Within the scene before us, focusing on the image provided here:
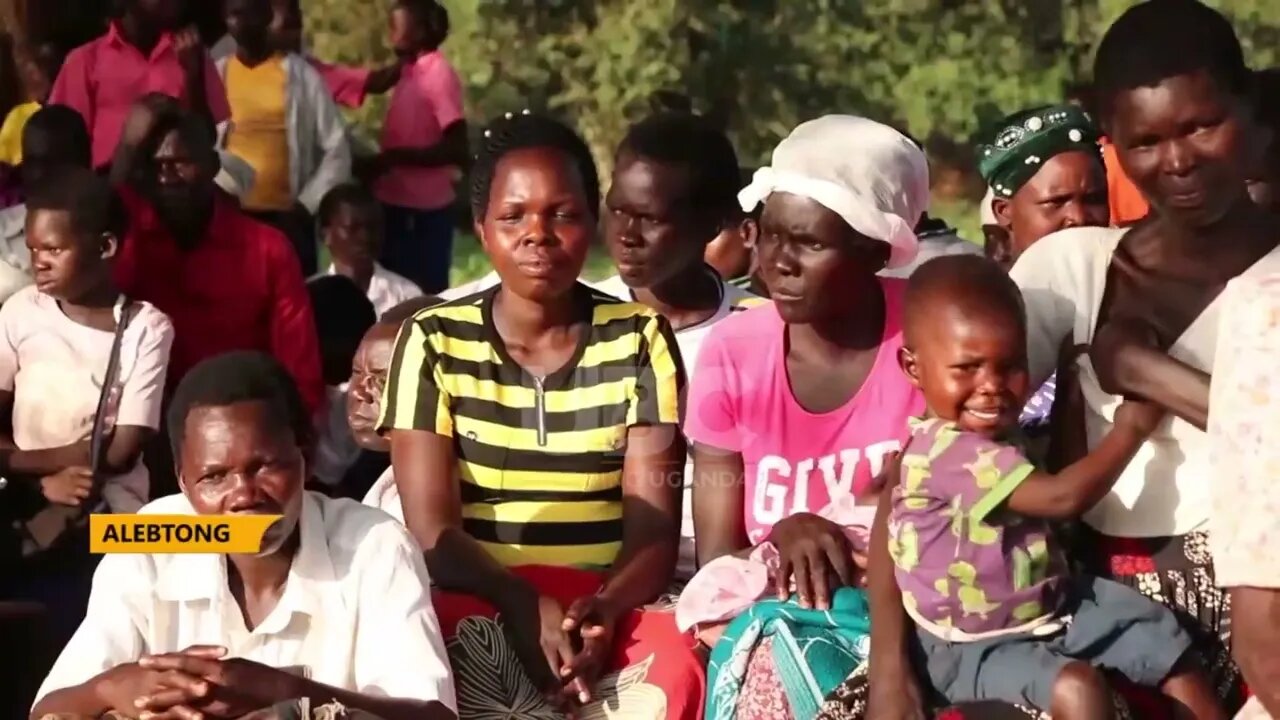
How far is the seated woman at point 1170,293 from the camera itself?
2.85 m

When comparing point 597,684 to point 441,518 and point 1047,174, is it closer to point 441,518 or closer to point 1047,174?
point 441,518

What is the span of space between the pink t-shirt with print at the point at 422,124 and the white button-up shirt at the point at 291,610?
3.62 meters

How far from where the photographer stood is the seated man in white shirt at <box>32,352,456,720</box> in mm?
2967

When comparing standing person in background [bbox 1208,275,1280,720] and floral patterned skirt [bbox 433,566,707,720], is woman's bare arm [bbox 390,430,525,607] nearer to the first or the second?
floral patterned skirt [bbox 433,566,707,720]

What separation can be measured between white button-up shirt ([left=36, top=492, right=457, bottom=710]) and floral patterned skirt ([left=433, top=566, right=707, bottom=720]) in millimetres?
182

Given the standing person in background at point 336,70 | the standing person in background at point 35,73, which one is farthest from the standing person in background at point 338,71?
the standing person in background at point 35,73

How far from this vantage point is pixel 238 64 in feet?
20.4

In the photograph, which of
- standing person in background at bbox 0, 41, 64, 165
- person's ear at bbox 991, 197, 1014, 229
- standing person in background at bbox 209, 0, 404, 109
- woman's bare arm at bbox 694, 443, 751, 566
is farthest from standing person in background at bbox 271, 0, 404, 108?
woman's bare arm at bbox 694, 443, 751, 566

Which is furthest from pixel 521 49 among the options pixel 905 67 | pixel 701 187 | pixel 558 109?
pixel 701 187

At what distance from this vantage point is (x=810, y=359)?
3.36 meters

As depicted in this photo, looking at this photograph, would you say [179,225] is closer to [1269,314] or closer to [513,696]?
[513,696]

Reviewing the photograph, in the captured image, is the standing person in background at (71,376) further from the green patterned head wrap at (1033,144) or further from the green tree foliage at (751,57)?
the green tree foliage at (751,57)

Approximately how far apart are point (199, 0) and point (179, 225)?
1605 mm

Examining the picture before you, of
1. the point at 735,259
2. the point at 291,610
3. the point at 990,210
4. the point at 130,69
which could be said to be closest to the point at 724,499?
the point at 291,610
